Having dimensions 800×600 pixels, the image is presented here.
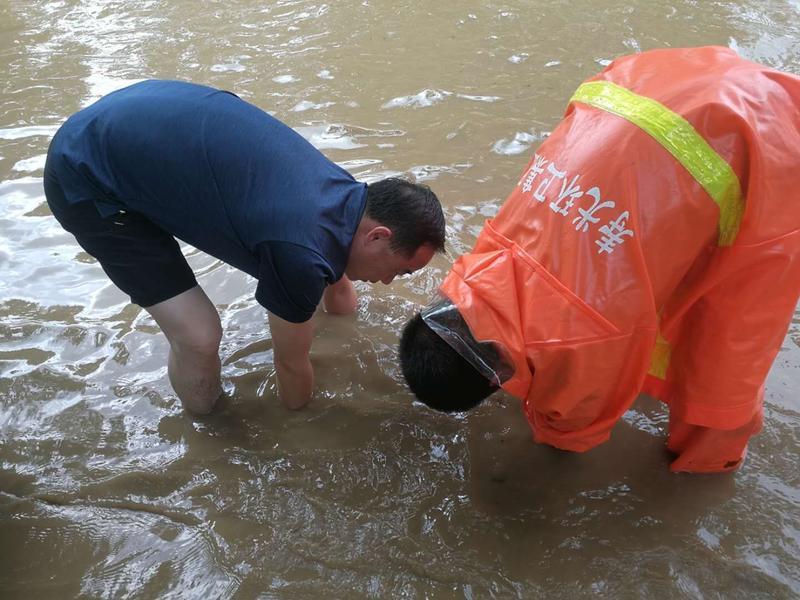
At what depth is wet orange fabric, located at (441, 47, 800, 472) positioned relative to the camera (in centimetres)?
159

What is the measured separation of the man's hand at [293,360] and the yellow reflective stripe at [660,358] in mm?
1027

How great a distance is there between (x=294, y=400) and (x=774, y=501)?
156cm

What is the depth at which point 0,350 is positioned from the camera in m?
2.67

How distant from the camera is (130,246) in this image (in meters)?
2.08

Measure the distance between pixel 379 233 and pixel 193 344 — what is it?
0.76 metres

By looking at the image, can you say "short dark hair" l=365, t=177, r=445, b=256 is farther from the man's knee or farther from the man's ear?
the man's knee

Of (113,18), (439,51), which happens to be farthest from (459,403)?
(113,18)

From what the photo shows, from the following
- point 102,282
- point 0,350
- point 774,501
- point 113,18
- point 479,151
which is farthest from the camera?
point 113,18

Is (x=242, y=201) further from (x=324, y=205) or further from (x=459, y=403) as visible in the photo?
(x=459, y=403)

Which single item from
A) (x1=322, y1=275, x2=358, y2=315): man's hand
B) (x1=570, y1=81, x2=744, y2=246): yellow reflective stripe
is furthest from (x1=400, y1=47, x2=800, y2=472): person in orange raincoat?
(x1=322, y1=275, x2=358, y2=315): man's hand

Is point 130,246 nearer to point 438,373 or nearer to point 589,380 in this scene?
point 438,373

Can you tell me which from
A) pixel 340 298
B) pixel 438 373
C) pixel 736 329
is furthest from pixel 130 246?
pixel 736 329

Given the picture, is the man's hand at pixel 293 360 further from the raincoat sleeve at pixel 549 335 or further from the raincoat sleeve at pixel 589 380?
the raincoat sleeve at pixel 589 380

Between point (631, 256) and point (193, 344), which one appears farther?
point (193, 344)
